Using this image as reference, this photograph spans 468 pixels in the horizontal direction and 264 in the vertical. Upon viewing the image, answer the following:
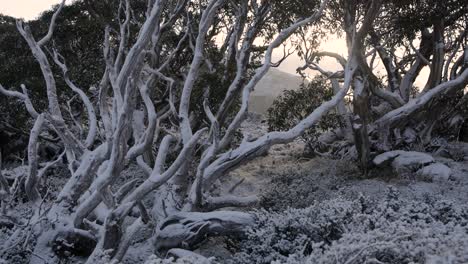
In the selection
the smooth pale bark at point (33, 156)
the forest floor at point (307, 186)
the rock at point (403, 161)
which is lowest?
the forest floor at point (307, 186)

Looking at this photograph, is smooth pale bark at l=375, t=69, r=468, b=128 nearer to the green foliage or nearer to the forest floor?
the forest floor

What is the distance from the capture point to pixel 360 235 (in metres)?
4.22

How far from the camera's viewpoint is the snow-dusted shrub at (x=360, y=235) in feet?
12.2

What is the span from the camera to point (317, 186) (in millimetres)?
11555

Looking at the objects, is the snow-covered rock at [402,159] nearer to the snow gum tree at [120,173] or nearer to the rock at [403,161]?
the rock at [403,161]

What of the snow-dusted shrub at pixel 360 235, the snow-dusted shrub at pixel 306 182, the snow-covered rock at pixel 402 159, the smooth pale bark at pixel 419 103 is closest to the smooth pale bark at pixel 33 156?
the snow-dusted shrub at pixel 360 235

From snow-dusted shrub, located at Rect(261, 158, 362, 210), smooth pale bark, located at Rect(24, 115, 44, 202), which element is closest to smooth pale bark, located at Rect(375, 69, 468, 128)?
snow-dusted shrub, located at Rect(261, 158, 362, 210)

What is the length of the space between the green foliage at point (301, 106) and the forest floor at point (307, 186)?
1.41 meters

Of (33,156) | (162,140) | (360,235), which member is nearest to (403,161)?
(162,140)

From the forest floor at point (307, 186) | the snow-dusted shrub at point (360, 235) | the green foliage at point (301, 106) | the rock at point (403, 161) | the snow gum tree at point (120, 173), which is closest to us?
the snow-dusted shrub at point (360, 235)

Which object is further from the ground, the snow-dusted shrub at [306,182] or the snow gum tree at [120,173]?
the snow gum tree at [120,173]

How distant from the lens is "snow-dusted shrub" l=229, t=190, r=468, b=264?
3.72 metres

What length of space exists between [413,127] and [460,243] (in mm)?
12286

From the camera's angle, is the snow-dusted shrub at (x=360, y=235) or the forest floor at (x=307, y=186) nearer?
the snow-dusted shrub at (x=360, y=235)
